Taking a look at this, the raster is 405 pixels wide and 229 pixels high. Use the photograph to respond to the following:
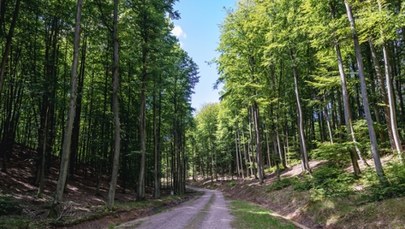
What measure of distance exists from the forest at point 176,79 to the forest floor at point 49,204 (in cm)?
34

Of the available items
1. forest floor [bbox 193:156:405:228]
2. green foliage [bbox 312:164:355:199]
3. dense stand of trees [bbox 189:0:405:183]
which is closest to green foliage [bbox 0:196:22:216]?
forest floor [bbox 193:156:405:228]

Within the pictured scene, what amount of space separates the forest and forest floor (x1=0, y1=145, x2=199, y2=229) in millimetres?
336

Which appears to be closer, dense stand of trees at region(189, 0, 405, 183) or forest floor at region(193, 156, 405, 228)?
forest floor at region(193, 156, 405, 228)

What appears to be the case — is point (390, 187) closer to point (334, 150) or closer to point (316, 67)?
point (334, 150)

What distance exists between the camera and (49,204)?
13.8 m

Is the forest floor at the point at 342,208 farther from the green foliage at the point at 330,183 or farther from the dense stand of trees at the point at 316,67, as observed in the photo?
the dense stand of trees at the point at 316,67

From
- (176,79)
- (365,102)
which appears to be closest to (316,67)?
(176,79)

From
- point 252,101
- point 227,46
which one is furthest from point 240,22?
point 252,101

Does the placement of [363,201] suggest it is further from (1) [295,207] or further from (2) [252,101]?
(2) [252,101]

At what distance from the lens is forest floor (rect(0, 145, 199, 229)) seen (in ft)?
33.7

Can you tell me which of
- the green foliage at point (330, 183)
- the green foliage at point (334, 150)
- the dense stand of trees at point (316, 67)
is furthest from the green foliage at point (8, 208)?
the dense stand of trees at point (316, 67)

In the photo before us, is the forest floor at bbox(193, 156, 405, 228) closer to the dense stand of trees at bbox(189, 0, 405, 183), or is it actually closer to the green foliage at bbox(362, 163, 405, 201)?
the green foliage at bbox(362, 163, 405, 201)

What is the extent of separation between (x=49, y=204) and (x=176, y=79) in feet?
62.5

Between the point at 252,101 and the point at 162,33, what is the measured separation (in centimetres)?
1027
